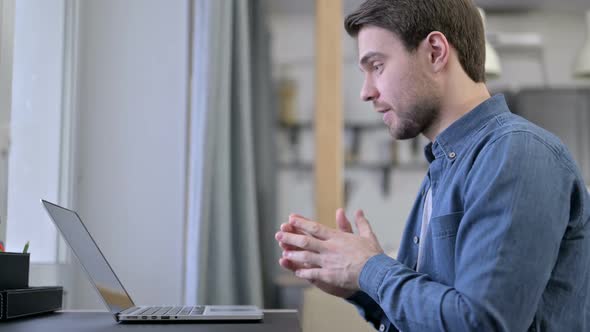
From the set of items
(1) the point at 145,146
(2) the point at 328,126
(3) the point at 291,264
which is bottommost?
(3) the point at 291,264

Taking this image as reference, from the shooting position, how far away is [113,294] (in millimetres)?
1340

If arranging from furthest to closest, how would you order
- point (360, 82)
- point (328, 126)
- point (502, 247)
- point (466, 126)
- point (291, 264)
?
point (360, 82) → point (328, 126) → point (291, 264) → point (466, 126) → point (502, 247)

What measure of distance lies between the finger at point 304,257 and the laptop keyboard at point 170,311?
22 cm

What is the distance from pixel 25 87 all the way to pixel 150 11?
68 cm

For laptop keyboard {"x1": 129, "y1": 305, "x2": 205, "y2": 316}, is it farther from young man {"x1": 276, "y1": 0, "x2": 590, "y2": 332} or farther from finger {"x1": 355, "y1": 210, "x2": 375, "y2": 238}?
finger {"x1": 355, "y1": 210, "x2": 375, "y2": 238}

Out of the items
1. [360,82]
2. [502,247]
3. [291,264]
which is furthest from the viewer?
[360,82]

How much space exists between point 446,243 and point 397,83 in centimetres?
30

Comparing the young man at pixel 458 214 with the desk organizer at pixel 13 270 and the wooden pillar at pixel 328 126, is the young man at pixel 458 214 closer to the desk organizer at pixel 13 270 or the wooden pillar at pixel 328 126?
the desk organizer at pixel 13 270

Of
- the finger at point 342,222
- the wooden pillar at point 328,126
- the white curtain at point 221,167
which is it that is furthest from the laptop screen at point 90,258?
the wooden pillar at point 328,126

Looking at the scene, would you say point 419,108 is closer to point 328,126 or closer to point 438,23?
point 438,23

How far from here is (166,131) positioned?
106 inches

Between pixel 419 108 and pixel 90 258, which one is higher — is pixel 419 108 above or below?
above

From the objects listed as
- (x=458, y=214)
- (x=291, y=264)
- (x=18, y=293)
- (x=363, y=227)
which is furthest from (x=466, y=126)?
(x=18, y=293)

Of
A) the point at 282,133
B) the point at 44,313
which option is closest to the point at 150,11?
the point at 44,313
